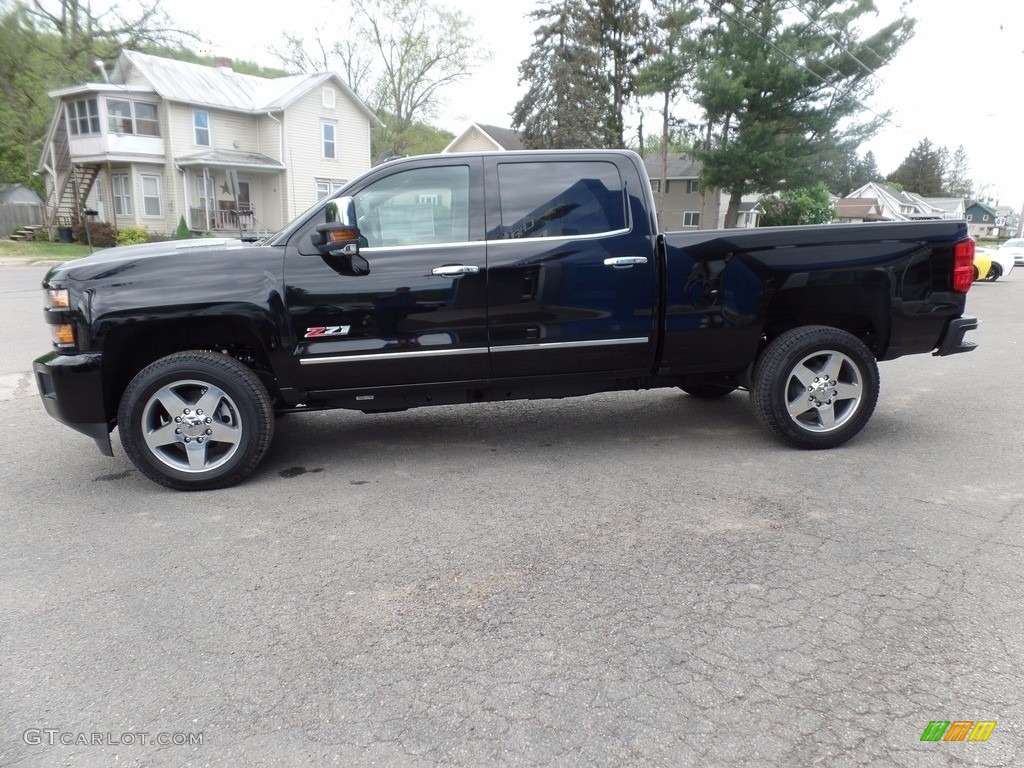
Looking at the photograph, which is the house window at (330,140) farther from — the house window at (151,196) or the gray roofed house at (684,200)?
the gray roofed house at (684,200)

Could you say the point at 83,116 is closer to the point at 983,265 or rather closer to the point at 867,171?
the point at 983,265

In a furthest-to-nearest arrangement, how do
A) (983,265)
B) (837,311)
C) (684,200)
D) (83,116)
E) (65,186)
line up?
(684,200), (65,186), (83,116), (983,265), (837,311)

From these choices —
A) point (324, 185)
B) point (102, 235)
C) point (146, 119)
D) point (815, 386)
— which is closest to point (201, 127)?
point (146, 119)

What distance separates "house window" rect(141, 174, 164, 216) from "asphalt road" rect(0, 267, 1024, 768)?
105 ft

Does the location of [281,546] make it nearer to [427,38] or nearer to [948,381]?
[948,381]

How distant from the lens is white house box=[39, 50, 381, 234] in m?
32.7

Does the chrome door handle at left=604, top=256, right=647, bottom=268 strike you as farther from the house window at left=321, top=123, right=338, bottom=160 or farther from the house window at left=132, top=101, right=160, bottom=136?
the house window at left=321, top=123, right=338, bottom=160

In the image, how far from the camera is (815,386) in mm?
5180

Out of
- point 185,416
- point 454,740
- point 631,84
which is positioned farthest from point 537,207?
point 631,84

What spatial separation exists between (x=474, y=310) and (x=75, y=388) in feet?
7.88

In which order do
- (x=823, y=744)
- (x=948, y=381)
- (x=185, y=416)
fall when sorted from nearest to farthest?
(x=823, y=744)
(x=185, y=416)
(x=948, y=381)

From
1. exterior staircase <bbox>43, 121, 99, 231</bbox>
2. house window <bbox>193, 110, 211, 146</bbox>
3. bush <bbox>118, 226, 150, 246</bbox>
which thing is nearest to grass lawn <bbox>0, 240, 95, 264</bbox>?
bush <bbox>118, 226, 150, 246</bbox>

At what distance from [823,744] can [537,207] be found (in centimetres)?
347

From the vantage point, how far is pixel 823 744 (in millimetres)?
2398
